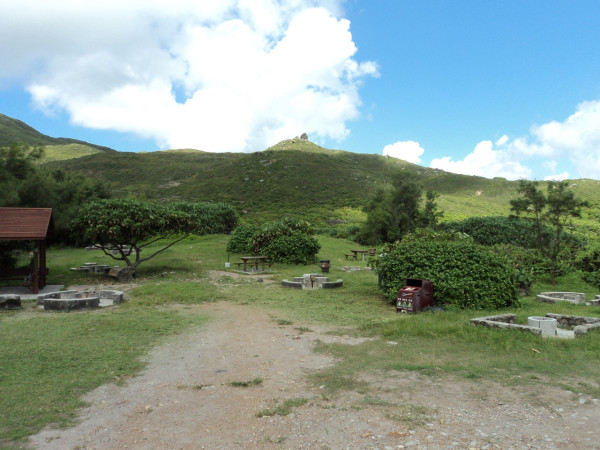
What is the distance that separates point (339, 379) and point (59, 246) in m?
29.6

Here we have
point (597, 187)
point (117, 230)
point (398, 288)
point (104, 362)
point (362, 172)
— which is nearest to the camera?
point (104, 362)

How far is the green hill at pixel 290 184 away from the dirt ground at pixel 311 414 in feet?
130

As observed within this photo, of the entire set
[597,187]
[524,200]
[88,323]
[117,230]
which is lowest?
[88,323]

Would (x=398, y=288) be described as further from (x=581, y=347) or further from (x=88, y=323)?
(x=88, y=323)

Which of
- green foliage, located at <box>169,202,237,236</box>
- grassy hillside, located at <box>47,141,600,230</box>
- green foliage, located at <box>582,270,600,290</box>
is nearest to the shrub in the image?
grassy hillside, located at <box>47,141,600,230</box>

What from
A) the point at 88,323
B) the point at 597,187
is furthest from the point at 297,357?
the point at 597,187

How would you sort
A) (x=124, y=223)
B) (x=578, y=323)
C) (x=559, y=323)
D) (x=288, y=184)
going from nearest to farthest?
(x=578, y=323)
(x=559, y=323)
(x=124, y=223)
(x=288, y=184)

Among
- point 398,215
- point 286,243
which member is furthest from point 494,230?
point 286,243

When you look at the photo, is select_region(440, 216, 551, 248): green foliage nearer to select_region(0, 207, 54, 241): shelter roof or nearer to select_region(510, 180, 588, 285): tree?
select_region(510, 180, 588, 285): tree

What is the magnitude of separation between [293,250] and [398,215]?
50.1ft

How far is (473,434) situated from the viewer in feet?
12.7

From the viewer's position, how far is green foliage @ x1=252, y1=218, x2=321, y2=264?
21750 millimetres

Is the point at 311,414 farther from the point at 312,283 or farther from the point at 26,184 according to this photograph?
the point at 26,184

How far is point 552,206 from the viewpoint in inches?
639
